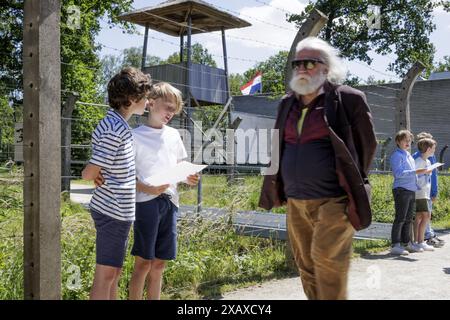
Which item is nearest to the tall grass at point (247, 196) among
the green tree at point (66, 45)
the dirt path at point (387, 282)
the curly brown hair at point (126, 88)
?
the dirt path at point (387, 282)

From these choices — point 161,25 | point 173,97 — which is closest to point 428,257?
point 173,97

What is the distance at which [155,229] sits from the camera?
3762 millimetres

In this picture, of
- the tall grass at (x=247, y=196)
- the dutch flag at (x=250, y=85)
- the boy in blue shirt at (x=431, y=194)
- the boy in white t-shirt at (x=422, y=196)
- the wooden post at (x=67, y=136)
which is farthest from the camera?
the dutch flag at (x=250, y=85)

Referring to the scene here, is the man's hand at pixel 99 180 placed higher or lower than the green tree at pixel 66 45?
lower

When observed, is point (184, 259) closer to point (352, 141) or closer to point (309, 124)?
point (309, 124)

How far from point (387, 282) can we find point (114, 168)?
3.41 meters

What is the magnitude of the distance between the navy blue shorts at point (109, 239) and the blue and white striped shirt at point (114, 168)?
4 cm

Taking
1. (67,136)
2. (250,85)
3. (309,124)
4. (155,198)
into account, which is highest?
(250,85)

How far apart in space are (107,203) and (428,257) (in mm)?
5112

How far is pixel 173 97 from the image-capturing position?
3.92 meters

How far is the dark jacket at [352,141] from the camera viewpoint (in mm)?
3402

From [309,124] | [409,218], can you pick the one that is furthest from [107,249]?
[409,218]

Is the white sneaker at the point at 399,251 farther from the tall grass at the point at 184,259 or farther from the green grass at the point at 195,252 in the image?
the tall grass at the point at 184,259
